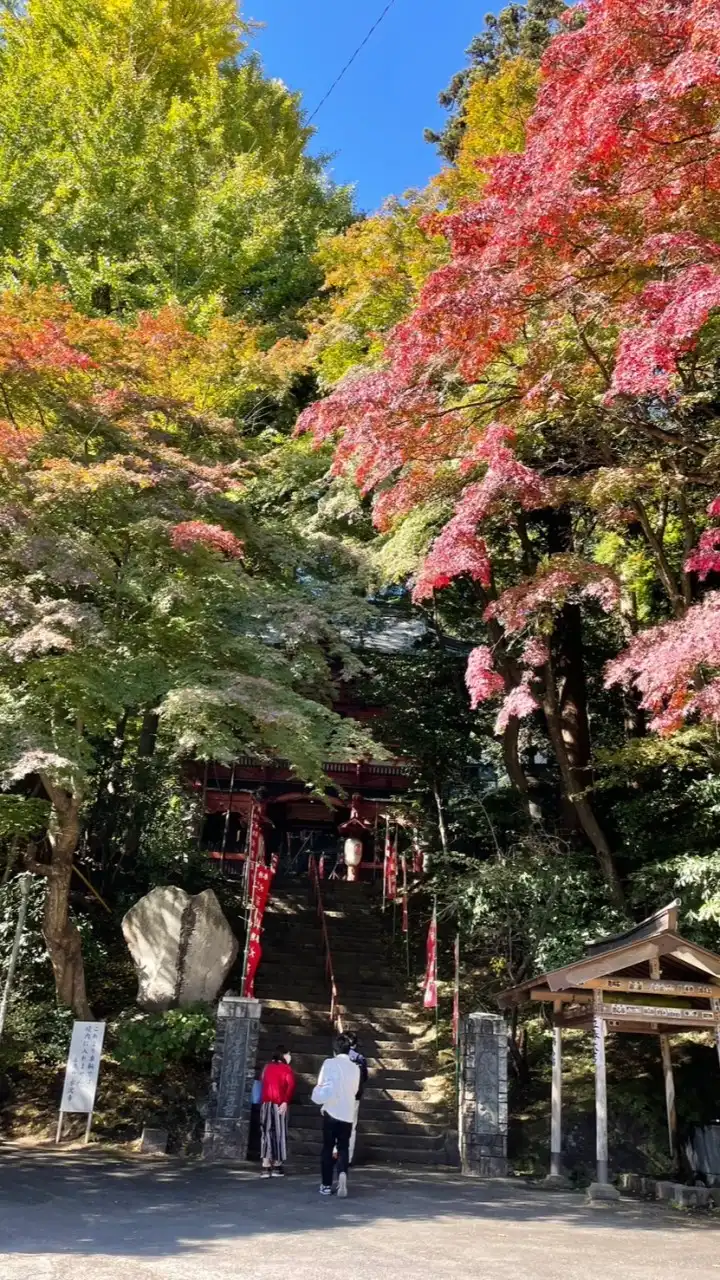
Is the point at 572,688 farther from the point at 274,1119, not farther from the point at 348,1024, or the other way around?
the point at 274,1119

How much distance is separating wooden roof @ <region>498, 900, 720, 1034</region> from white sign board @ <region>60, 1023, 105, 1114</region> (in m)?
4.79

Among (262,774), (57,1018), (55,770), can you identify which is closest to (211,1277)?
(55,770)

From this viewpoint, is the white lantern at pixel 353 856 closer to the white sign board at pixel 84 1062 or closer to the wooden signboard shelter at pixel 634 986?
the white sign board at pixel 84 1062

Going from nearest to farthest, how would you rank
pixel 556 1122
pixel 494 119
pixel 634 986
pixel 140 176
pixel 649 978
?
1. pixel 634 986
2. pixel 649 978
3. pixel 556 1122
4. pixel 494 119
5. pixel 140 176

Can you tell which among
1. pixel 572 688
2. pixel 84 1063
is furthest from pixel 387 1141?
pixel 572 688

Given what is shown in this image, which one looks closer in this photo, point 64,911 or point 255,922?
point 64,911

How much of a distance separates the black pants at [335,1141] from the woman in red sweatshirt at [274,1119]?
4.36 feet

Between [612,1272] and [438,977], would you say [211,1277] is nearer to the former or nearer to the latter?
[612,1272]

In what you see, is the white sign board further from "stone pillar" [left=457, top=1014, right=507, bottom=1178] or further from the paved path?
"stone pillar" [left=457, top=1014, right=507, bottom=1178]

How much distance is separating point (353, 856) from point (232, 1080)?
8245 mm

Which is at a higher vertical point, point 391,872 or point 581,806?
point 581,806

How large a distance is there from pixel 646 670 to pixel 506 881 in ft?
14.2

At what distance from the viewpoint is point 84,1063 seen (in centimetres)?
964

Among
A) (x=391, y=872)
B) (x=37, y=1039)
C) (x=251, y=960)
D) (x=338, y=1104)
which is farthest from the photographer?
(x=391, y=872)
